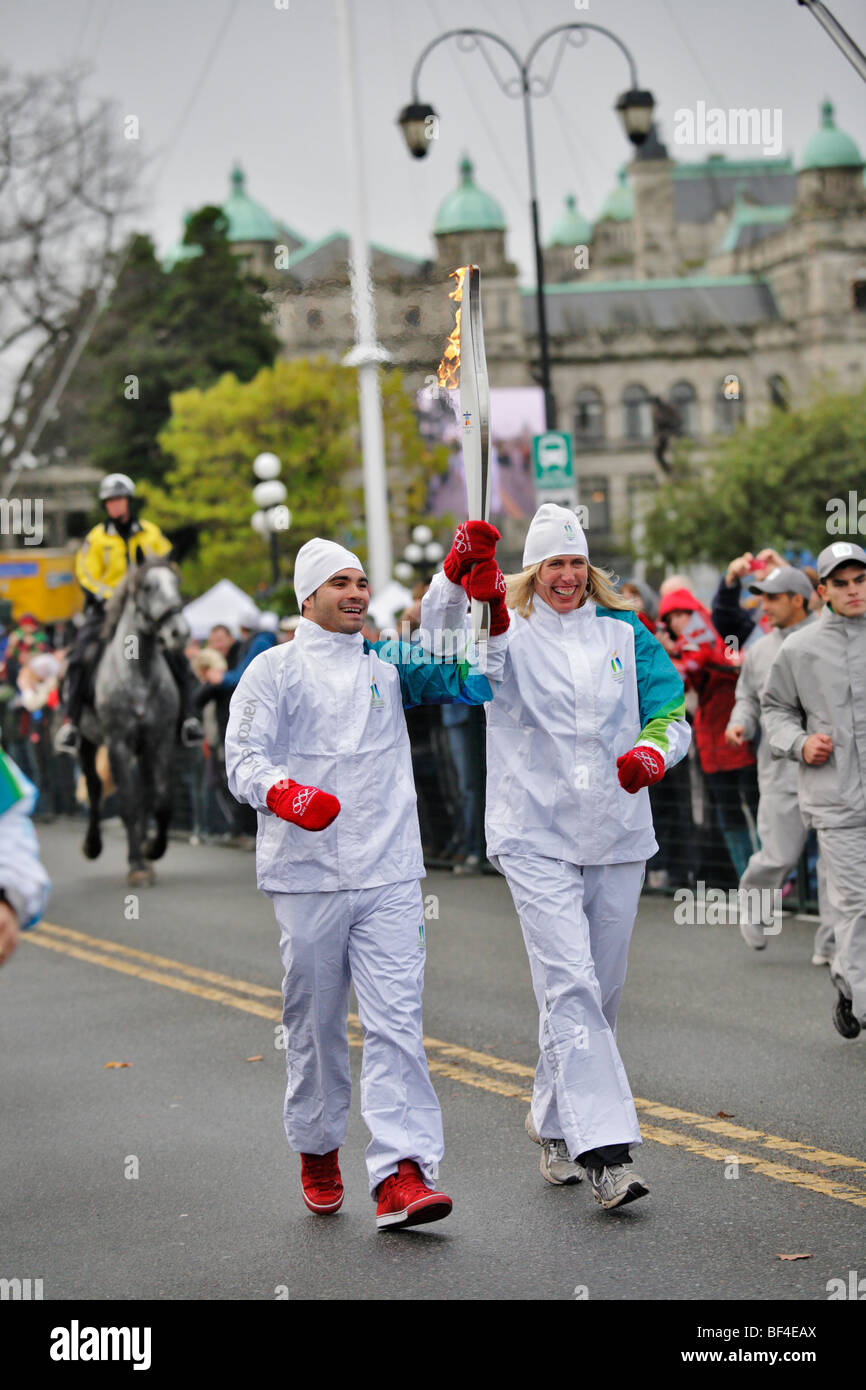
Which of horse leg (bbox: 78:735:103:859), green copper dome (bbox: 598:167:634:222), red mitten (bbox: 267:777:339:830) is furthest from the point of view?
green copper dome (bbox: 598:167:634:222)

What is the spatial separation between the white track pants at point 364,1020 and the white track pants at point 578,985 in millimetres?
365

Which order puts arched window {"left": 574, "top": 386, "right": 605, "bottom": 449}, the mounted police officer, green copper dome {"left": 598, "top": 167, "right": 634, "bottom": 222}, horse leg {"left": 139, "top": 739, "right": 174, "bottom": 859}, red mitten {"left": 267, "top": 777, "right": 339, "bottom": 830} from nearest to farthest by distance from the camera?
red mitten {"left": 267, "top": 777, "right": 339, "bottom": 830} < the mounted police officer < horse leg {"left": 139, "top": 739, "right": 174, "bottom": 859} < arched window {"left": 574, "top": 386, "right": 605, "bottom": 449} < green copper dome {"left": 598, "top": 167, "right": 634, "bottom": 222}

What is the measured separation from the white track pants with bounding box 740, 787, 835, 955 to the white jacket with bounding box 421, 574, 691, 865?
3.61m

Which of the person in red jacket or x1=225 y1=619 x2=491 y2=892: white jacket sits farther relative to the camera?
the person in red jacket

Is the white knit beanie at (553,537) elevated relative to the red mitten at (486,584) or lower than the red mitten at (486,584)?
elevated

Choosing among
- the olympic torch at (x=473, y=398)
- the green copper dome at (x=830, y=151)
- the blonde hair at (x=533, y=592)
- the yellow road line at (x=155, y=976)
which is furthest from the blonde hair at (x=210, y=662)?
the green copper dome at (x=830, y=151)

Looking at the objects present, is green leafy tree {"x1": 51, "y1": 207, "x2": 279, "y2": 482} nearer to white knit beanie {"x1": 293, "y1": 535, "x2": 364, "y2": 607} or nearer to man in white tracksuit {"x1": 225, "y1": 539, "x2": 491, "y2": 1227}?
white knit beanie {"x1": 293, "y1": 535, "x2": 364, "y2": 607}

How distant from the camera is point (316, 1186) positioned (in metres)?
5.93

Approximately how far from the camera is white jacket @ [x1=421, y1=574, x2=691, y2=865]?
6.06 m

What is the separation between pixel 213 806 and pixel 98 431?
44.7 metres

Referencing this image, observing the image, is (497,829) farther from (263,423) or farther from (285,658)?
(263,423)

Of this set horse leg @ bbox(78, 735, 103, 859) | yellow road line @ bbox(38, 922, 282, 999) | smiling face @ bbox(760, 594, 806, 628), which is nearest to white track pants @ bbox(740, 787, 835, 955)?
smiling face @ bbox(760, 594, 806, 628)

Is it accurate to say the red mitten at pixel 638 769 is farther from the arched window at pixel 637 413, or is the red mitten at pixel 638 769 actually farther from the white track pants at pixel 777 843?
the arched window at pixel 637 413

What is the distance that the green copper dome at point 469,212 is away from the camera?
321 feet
